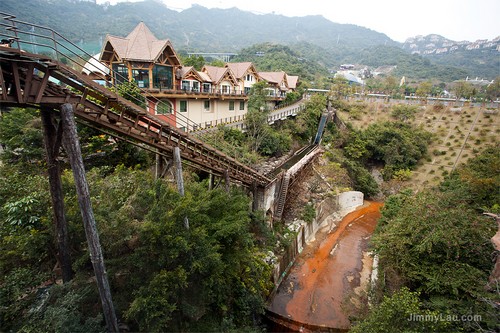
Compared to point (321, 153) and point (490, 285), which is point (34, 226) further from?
point (321, 153)

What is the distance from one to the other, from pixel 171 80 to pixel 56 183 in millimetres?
19891

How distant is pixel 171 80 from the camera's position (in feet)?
83.8

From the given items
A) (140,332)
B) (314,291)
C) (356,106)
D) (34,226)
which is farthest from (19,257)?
(356,106)

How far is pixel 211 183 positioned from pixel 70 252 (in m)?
8.27

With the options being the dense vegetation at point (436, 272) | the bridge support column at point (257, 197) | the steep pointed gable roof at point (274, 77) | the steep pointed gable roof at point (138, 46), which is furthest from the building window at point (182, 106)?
the steep pointed gable roof at point (274, 77)

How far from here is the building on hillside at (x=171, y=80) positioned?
23031mm

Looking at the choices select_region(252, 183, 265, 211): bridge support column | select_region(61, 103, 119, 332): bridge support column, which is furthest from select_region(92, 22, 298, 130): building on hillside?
select_region(61, 103, 119, 332): bridge support column

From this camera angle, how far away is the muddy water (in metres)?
14.0

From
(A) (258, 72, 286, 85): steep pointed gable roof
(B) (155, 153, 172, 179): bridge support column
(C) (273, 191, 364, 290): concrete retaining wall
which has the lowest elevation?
(C) (273, 191, 364, 290): concrete retaining wall

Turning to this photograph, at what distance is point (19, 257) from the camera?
8984mm

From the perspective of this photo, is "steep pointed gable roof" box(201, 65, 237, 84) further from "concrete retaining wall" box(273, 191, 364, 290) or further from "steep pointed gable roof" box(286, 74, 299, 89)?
"steep pointed gable roof" box(286, 74, 299, 89)

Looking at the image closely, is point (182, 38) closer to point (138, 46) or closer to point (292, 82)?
point (292, 82)

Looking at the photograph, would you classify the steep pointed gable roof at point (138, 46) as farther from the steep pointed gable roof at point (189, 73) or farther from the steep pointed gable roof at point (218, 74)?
the steep pointed gable roof at point (218, 74)

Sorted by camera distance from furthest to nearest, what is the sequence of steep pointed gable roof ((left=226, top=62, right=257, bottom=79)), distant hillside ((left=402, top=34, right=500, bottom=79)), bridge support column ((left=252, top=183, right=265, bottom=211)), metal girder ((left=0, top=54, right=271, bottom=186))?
distant hillside ((left=402, top=34, right=500, bottom=79)) → steep pointed gable roof ((left=226, top=62, right=257, bottom=79)) → bridge support column ((left=252, top=183, right=265, bottom=211)) → metal girder ((left=0, top=54, right=271, bottom=186))
